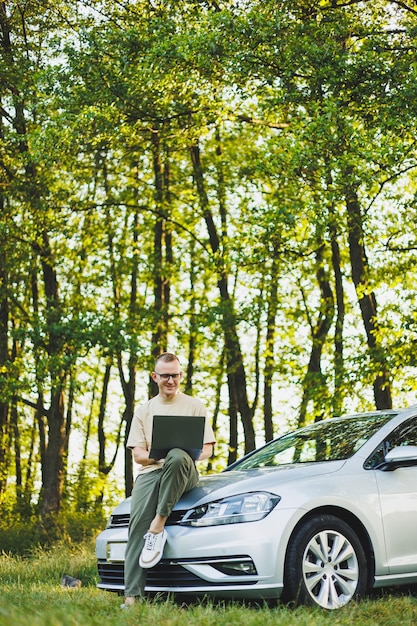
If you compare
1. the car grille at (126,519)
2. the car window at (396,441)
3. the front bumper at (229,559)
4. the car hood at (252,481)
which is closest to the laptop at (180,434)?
the car hood at (252,481)

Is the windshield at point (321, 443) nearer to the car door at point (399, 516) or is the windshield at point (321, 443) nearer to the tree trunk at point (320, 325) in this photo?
the car door at point (399, 516)

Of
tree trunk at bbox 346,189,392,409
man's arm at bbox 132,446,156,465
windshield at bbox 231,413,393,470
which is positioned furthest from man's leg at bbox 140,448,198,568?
tree trunk at bbox 346,189,392,409

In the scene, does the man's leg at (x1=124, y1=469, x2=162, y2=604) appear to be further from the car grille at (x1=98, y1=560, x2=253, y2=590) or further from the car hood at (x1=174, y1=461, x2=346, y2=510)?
the car hood at (x1=174, y1=461, x2=346, y2=510)

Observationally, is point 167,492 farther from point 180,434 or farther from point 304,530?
point 304,530

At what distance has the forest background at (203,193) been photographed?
1566cm

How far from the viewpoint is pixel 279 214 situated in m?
16.9

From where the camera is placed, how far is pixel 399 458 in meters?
7.76

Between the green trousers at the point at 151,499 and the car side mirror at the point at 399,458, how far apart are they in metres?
1.52

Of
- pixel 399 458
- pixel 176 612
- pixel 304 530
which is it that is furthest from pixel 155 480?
pixel 399 458

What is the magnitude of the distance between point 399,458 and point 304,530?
105 centimetres

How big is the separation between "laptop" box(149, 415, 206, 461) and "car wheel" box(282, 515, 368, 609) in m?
1.18

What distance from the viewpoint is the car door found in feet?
25.2

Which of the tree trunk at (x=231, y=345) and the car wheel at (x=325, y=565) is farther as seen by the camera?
the tree trunk at (x=231, y=345)

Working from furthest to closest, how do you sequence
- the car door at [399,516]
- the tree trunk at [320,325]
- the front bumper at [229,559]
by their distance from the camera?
the tree trunk at [320,325] → the car door at [399,516] → the front bumper at [229,559]
